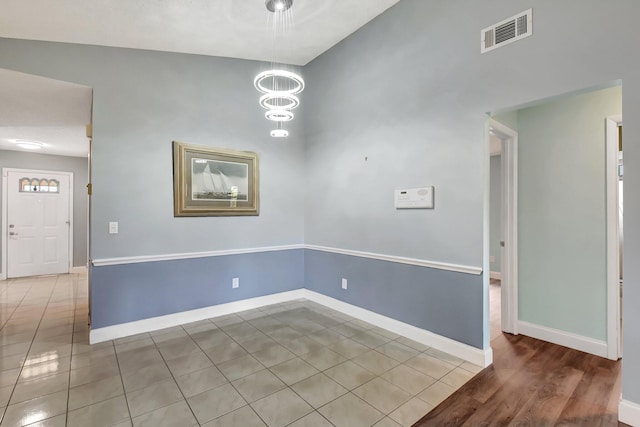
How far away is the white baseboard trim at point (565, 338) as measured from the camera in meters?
2.68

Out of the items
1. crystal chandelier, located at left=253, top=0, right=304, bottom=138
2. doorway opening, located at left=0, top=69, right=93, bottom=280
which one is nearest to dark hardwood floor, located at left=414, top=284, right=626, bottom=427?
crystal chandelier, located at left=253, top=0, right=304, bottom=138

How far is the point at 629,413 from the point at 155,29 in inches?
184

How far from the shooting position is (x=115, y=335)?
10.1 ft

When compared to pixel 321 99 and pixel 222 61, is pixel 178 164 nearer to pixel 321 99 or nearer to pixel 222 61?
pixel 222 61

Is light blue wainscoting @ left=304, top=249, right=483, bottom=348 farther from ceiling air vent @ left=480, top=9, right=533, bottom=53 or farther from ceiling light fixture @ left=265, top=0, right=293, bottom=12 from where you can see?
ceiling light fixture @ left=265, top=0, right=293, bottom=12

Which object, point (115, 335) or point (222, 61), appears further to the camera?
point (222, 61)

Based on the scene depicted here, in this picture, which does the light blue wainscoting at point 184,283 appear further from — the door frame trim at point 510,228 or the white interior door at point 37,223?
the white interior door at point 37,223

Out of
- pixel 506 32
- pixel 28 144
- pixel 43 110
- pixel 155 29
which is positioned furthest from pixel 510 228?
pixel 28 144

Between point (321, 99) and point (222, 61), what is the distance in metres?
1.34

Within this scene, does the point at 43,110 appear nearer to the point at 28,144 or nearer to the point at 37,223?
the point at 28,144

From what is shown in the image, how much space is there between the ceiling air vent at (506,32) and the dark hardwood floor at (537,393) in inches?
103

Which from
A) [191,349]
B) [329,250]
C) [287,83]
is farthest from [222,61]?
[191,349]

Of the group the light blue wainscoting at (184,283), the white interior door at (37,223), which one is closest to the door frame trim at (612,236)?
the light blue wainscoting at (184,283)

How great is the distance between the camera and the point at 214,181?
3678mm
